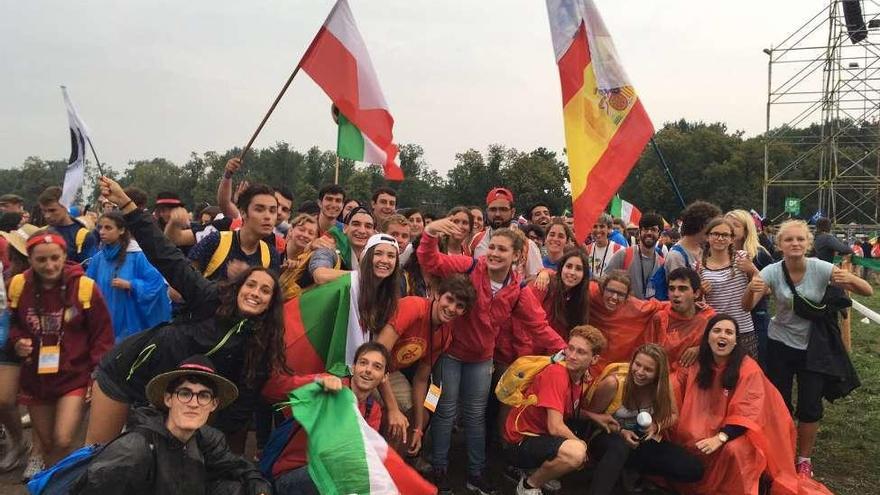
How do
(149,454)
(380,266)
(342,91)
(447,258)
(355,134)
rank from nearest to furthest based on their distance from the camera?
(149,454) → (380,266) → (447,258) → (342,91) → (355,134)

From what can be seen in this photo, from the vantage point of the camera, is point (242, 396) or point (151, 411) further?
point (242, 396)

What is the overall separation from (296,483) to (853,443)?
485 centimetres

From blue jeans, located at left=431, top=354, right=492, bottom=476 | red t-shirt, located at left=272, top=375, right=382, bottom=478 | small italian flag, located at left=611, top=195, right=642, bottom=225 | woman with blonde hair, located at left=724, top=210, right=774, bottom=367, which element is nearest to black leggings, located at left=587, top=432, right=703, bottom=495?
blue jeans, located at left=431, top=354, right=492, bottom=476

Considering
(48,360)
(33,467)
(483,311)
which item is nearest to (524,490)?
(483,311)

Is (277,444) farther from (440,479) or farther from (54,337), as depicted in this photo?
(54,337)

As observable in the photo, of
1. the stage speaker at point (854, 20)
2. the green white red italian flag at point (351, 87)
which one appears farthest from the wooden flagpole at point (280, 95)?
the stage speaker at point (854, 20)

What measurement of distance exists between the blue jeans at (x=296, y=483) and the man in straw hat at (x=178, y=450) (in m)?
0.28

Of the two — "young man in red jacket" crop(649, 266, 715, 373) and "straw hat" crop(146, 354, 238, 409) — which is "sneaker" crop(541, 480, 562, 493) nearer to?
"young man in red jacket" crop(649, 266, 715, 373)

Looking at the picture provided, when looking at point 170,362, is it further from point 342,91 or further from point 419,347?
point 342,91

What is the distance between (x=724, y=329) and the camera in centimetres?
404

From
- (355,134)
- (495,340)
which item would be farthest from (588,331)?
(355,134)

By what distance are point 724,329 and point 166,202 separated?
503 cm

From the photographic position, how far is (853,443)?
17.0 ft

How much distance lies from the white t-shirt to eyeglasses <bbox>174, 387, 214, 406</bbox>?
399 centimetres
